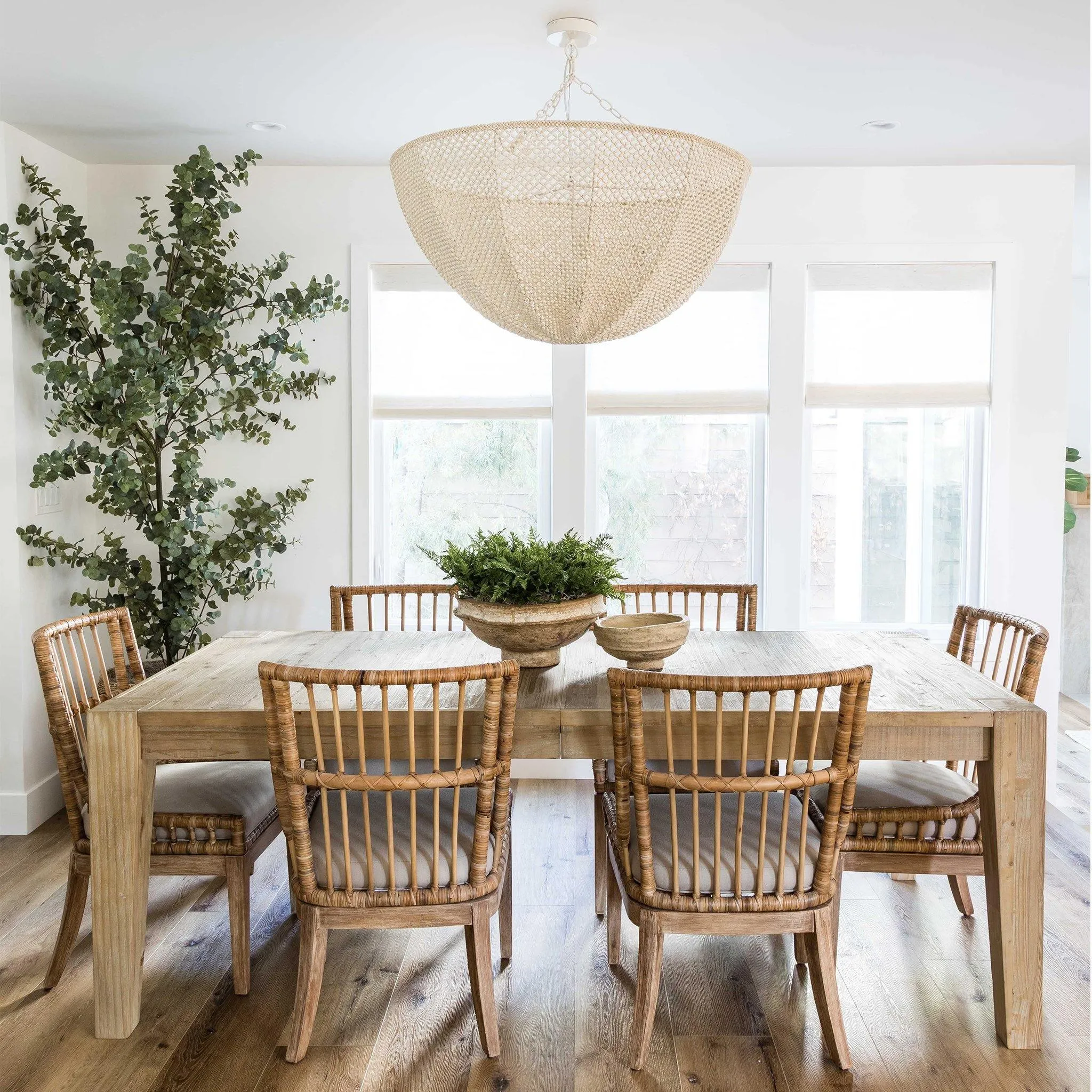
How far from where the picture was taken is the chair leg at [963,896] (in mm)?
2973

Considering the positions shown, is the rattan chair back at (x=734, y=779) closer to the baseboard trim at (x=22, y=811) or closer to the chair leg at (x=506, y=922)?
the chair leg at (x=506, y=922)

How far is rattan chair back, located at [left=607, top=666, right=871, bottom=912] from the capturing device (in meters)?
2.05

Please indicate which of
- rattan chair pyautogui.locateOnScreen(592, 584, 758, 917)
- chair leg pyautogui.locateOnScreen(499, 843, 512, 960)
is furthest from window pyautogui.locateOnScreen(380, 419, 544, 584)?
chair leg pyautogui.locateOnScreen(499, 843, 512, 960)

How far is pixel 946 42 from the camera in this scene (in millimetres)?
2832

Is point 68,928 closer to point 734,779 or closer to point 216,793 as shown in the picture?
point 216,793

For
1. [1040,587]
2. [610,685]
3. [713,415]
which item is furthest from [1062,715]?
[610,685]

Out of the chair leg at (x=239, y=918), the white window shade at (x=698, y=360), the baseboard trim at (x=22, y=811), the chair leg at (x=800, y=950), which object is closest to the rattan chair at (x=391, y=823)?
the chair leg at (x=239, y=918)

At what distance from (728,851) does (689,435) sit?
2.34 m

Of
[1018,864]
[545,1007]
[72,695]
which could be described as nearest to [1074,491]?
[1018,864]

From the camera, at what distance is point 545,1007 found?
8.23 ft

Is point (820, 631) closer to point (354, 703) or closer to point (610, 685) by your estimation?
point (610, 685)

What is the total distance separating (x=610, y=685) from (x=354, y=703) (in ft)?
2.10

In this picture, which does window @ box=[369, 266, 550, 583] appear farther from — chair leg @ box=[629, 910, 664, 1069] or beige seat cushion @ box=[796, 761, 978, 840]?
chair leg @ box=[629, 910, 664, 1069]

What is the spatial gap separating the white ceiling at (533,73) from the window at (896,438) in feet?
1.74
